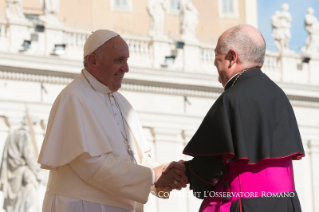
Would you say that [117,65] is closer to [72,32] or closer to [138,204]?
[138,204]

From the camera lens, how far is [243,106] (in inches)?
201

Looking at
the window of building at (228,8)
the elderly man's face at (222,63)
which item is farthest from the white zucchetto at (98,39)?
the window of building at (228,8)

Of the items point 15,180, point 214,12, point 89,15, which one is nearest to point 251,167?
point 15,180

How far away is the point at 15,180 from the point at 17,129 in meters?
1.18

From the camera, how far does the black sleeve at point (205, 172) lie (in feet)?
16.6

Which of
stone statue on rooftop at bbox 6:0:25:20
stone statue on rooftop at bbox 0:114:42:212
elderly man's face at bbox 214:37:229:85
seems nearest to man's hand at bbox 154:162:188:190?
elderly man's face at bbox 214:37:229:85

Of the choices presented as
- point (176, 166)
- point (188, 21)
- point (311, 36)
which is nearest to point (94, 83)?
point (176, 166)

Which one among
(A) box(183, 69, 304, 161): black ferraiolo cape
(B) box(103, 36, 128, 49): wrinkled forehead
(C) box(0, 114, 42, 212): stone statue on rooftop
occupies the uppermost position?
(B) box(103, 36, 128, 49): wrinkled forehead

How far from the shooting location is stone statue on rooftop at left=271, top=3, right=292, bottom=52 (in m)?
21.9

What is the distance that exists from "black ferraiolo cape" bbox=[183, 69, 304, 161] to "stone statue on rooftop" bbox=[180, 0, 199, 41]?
15.5 meters

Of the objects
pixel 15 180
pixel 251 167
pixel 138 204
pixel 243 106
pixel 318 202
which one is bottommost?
pixel 318 202

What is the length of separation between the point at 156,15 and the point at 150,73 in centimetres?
187

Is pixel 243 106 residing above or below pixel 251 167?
above

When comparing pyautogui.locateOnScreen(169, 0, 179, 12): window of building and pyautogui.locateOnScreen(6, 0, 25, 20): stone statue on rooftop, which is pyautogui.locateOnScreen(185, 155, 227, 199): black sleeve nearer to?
pyautogui.locateOnScreen(6, 0, 25, 20): stone statue on rooftop
